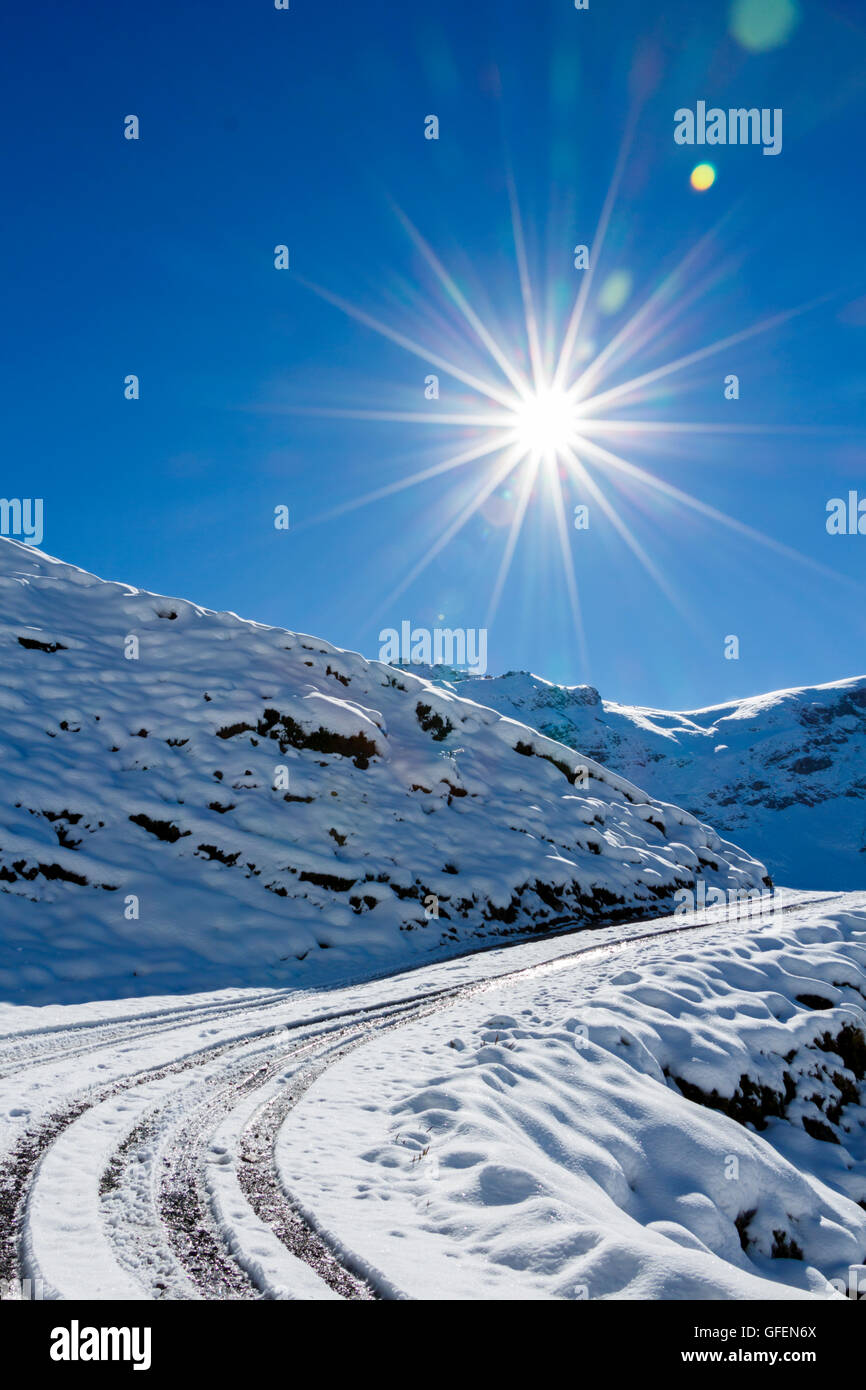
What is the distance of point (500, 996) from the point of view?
1336 centimetres

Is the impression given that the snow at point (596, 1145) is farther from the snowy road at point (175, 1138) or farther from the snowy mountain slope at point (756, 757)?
the snowy mountain slope at point (756, 757)

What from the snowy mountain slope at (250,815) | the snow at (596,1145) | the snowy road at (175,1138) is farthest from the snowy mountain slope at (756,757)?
the snowy road at (175,1138)

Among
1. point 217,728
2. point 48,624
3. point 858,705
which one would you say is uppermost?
point 858,705

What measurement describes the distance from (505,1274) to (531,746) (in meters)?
29.8

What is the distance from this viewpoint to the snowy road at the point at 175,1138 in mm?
4402

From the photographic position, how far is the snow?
15.7 feet


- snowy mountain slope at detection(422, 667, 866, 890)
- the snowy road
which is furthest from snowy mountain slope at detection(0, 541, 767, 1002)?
snowy mountain slope at detection(422, 667, 866, 890)

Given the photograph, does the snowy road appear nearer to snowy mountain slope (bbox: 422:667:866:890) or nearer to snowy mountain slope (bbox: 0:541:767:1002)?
snowy mountain slope (bbox: 0:541:767:1002)

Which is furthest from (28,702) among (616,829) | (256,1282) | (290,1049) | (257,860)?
(616,829)

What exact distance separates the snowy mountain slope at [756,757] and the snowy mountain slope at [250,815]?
75.6 m

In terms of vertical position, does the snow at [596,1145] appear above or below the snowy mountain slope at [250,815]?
below

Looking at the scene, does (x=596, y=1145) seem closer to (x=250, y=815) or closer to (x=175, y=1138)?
(x=175, y=1138)
